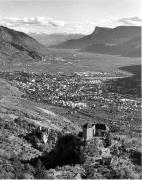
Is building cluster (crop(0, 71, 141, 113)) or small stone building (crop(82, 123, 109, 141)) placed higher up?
building cluster (crop(0, 71, 141, 113))

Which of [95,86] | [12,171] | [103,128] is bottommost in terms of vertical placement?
[12,171]

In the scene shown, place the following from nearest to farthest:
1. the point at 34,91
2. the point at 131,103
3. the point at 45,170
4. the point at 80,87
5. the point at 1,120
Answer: the point at 45,170
the point at 1,120
the point at 131,103
the point at 34,91
the point at 80,87

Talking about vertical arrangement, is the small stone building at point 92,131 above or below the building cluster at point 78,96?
below

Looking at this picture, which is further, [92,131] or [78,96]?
[78,96]

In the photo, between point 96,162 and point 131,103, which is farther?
point 131,103

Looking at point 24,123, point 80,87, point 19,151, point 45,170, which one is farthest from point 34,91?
point 45,170

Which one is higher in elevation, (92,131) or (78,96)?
(78,96)

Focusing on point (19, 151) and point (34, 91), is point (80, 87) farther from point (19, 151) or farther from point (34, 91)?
point (19, 151)

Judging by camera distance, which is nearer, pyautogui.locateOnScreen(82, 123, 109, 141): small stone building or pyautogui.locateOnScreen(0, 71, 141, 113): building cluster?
pyautogui.locateOnScreen(82, 123, 109, 141): small stone building
